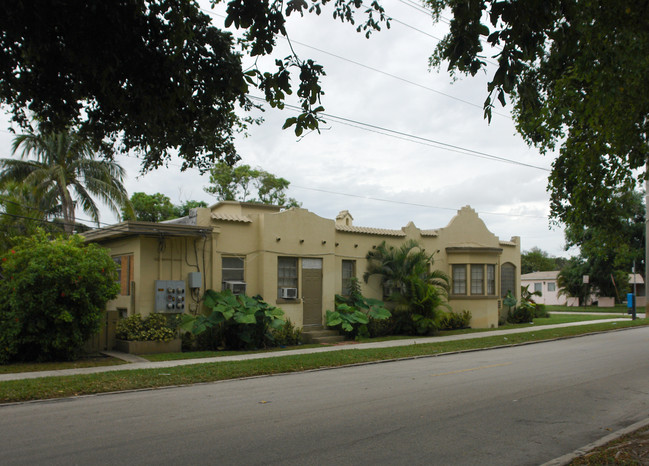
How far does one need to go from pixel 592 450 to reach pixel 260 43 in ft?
21.0

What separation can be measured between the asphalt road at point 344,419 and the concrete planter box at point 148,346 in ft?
16.9

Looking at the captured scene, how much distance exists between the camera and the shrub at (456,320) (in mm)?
24109

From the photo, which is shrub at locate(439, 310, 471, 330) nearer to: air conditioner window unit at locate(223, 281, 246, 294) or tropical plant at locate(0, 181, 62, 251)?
air conditioner window unit at locate(223, 281, 246, 294)

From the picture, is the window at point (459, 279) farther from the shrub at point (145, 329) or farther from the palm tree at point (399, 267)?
the shrub at point (145, 329)

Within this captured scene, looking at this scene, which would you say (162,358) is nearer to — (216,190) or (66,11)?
(66,11)

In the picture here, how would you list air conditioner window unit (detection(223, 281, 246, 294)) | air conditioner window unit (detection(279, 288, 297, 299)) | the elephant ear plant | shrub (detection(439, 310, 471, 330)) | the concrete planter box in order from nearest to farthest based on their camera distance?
the concrete planter box
the elephant ear plant
air conditioner window unit (detection(223, 281, 246, 294))
air conditioner window unit (detection(279, 288, 297, 299))
shrub (detection(439, 310, 471, 330))

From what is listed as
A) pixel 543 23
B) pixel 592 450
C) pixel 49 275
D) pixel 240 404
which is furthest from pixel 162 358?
pixel 543 23

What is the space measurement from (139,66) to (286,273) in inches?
500

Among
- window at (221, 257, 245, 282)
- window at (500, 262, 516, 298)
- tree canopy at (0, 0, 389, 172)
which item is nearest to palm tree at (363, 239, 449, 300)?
window at (221, 257, 245, 282)

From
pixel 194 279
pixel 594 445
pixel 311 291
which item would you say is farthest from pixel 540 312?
pixel 594 445

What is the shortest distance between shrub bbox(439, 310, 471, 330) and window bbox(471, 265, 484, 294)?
1068 mm

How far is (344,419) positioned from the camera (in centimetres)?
803

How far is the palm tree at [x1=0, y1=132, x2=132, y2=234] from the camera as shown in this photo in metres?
27.0

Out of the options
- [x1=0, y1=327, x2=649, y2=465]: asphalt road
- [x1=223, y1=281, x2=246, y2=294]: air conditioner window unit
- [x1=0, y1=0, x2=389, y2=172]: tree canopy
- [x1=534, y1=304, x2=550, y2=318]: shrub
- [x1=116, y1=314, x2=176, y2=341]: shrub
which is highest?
[x1=0, y1=0, x2=389, y2=172]: tree canopy
